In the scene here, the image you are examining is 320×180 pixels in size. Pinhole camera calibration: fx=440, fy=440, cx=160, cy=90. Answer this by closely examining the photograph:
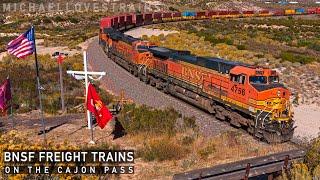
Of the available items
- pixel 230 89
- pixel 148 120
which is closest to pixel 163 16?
pixel 230 89

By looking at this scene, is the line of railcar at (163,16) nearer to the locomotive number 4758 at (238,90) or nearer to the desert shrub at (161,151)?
the locomotive number 4758 at (238,90)

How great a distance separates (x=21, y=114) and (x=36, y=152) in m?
14.5

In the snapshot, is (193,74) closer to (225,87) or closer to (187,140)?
(225,87)

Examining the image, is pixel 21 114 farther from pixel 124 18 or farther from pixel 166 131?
pixel 124 18

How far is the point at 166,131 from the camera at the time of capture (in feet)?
68.3

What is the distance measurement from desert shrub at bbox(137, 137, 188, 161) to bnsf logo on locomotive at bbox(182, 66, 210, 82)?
8206 millimetres

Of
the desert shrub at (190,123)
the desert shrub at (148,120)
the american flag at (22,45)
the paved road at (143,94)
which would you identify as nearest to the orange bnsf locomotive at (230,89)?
the paved road at (143,94)

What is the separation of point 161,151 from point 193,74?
10641mm

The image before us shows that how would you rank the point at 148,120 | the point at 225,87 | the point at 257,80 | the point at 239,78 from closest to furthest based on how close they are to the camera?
the point at 257,80 → the point at 239,78 → the point at 148,120 → the point at 225,87

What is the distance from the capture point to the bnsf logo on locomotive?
26288 mm

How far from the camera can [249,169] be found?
12.9 meters

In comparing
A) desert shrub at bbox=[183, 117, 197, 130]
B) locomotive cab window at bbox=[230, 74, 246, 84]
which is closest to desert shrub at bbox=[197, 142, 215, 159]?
desert shrub at bbox=[183, 117, 197, 130]

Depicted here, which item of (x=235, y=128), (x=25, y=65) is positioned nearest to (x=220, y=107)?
(x=235, y=128)

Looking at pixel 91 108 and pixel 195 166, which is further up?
pixel 91 108
